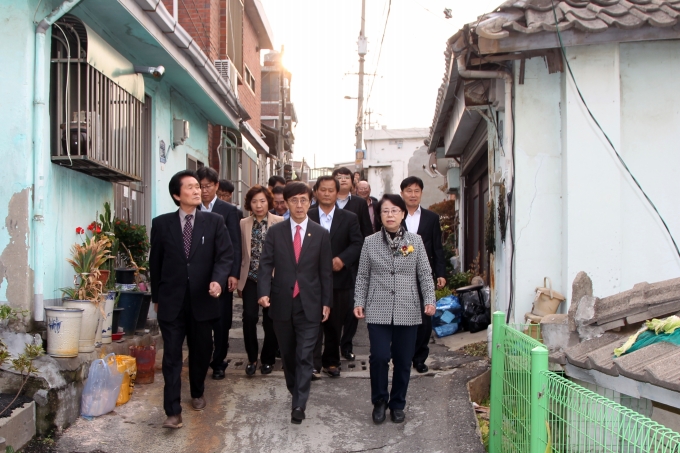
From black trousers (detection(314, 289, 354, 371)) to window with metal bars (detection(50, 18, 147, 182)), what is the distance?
2521mm

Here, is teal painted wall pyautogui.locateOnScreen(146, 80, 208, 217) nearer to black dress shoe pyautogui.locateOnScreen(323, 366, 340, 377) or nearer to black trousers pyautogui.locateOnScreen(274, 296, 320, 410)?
black dress shoe pyautogui.locateOnScreen(323, 366, 340, 377)

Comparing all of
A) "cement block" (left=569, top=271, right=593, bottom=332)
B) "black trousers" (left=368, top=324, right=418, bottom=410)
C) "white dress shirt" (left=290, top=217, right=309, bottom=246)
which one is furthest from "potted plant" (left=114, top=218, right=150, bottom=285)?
"cement block" (left=569, top=271, right=593, bottom=332)

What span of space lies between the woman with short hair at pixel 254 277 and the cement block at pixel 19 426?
2296 mm

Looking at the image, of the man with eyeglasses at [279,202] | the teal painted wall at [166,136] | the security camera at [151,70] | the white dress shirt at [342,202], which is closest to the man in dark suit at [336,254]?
the white dress shirt at [342,202]

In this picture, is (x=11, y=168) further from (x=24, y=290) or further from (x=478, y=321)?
(x=478, y=321)

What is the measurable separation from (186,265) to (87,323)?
0.97m

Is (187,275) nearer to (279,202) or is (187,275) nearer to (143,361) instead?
(143,361)

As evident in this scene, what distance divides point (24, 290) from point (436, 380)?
3.82 m

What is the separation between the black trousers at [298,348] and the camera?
5.09 meters

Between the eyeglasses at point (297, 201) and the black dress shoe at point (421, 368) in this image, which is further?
the black dress shoe at point (421, 368)

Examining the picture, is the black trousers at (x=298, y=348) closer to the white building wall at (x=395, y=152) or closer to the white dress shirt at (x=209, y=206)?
the white dress shirt at (x=209, y=206)

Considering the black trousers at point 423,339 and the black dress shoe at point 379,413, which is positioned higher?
the black trousers at point 423,339

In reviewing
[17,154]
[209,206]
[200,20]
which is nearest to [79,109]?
[17,154]

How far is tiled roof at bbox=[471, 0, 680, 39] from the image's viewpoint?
19.2ft
